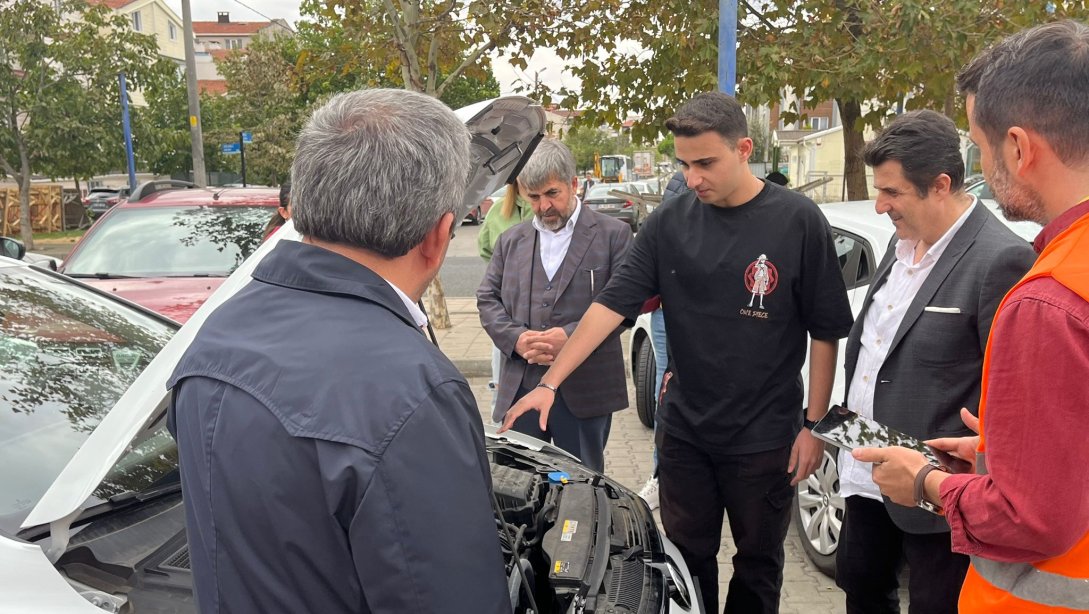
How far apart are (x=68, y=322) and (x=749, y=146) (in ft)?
7.75

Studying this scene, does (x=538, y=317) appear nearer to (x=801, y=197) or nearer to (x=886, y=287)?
(x=801, y=197)

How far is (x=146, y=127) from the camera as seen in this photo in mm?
19406

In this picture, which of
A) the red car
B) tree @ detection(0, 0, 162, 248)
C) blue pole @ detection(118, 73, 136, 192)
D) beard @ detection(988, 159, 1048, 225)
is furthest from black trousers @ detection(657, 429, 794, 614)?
blue pole @ detection(118, 73, 136, 192)

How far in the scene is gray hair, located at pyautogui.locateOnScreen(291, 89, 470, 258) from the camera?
4.20 ft

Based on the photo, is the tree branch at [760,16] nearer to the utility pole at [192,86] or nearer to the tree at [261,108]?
the utility pole at [192,86]

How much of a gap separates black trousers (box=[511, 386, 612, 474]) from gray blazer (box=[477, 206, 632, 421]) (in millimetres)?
63

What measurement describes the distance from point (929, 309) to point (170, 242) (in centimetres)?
561

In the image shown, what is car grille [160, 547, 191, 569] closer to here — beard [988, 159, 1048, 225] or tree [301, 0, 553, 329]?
beard [988, 159, 1048, 225]

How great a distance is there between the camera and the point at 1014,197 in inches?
57.9

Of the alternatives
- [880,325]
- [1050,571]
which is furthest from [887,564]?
[1050,571]

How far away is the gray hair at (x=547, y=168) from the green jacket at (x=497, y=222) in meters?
0.96

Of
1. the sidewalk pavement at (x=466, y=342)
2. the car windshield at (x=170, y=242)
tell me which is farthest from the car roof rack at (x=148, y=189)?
the sidewalk pavement at (x=466, y=342)

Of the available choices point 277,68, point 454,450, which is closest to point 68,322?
point 454,450

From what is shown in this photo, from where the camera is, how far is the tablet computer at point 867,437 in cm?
189
